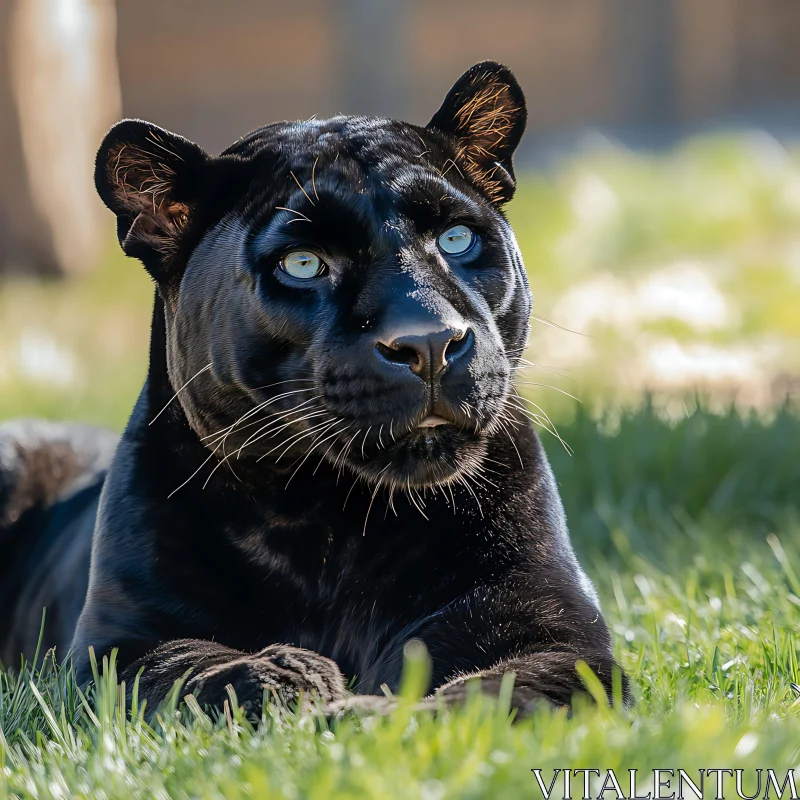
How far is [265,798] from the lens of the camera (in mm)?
1732

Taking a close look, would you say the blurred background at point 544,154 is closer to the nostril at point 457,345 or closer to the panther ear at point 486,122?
the panther ear at point 486,122

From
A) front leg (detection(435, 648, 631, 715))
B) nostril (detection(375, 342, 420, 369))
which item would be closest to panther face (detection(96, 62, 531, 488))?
nostril (detection(375, 342, 420, 369))

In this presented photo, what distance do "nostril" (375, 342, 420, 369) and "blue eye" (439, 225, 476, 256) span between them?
42 cm

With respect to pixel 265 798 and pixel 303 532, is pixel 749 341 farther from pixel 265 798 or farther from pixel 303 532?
pixel 265 798

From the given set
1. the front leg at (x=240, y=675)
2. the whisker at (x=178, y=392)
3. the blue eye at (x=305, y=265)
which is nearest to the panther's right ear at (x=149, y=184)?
the whisker at (x=178, y=392)

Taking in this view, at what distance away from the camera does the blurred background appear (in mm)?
7371

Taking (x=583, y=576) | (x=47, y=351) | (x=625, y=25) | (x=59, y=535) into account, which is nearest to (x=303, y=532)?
(x=583, y=576)

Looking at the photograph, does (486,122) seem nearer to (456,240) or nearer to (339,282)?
(456,240)

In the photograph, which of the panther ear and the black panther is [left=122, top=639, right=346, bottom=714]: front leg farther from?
the panther ear

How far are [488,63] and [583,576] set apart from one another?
1.30 m

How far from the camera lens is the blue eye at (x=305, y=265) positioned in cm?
271

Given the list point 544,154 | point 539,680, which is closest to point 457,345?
point 539,680

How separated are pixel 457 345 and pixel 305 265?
414 millimetres

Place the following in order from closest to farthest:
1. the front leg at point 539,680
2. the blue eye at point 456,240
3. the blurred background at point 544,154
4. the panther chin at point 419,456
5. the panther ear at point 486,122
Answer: the front leg at point 539,680
the panther chin at point 419,456
the blue eye at point 456,240
the panther ear at point 486,122
the blurred background at point 544,154
